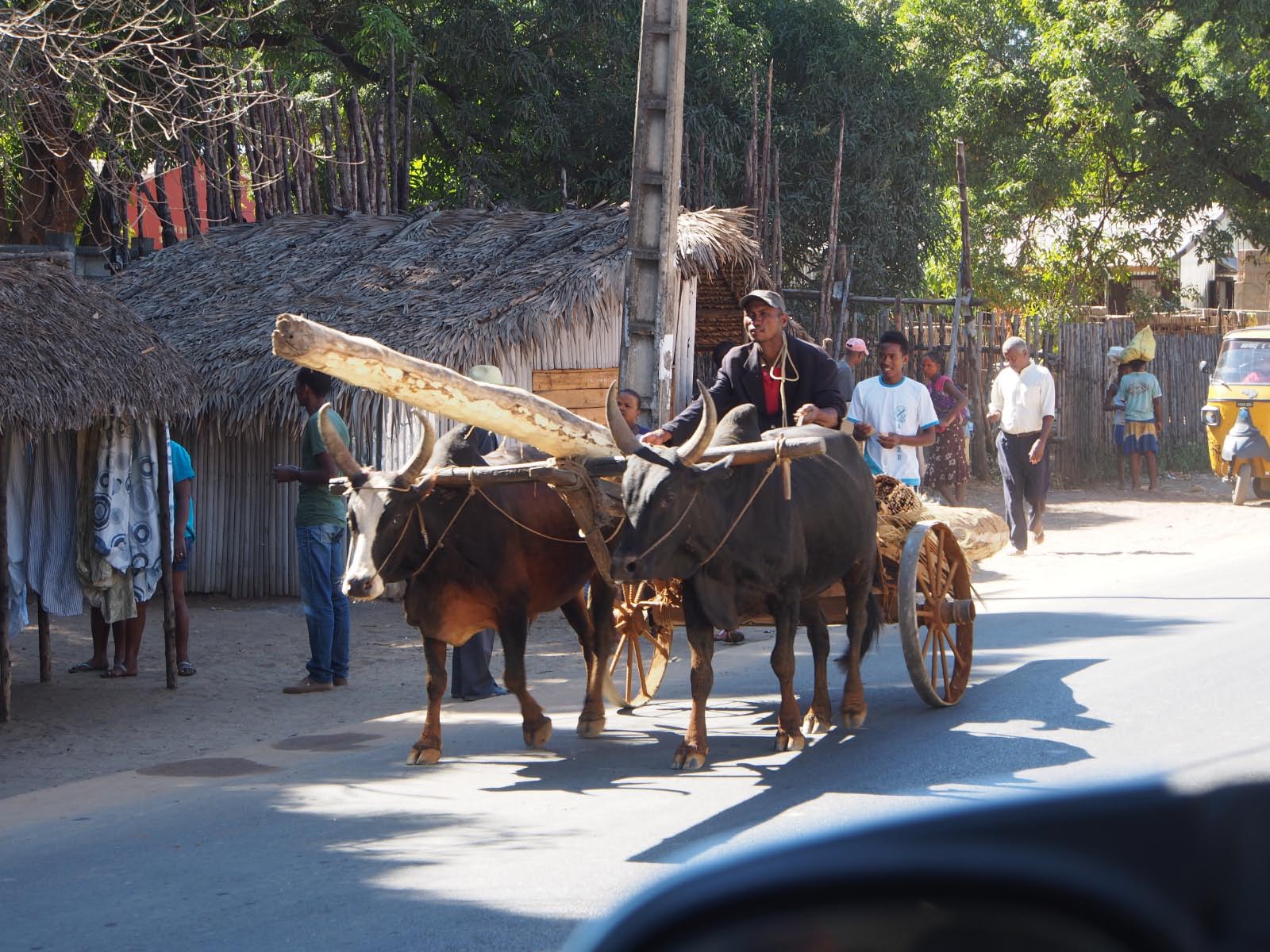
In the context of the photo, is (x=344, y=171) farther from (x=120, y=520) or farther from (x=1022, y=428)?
(x=120, y=520)

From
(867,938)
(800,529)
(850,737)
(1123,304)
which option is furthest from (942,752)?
(1123,304)

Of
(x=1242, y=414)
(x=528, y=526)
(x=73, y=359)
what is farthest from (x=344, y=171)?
(x=528, y=526)

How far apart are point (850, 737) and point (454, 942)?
3.29m

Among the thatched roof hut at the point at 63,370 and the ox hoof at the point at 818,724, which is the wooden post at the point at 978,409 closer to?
the thatched roof hut at the point at 63,370

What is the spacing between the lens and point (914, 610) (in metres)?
7.76

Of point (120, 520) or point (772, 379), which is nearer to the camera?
point (772, 379)

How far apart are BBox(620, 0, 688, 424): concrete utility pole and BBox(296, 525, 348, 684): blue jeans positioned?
2718 millimetres

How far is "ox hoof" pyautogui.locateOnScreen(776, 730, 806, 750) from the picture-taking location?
7250 millimetres

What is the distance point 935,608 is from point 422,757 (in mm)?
2933

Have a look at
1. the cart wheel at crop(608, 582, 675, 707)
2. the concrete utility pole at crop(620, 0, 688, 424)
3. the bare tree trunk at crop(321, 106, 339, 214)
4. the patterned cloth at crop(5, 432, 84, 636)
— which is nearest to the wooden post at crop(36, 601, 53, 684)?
the patterned cloth at crop(5, 432, 84, 636)

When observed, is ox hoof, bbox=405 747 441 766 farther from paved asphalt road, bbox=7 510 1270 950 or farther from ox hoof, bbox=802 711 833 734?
ox hoof, bbox=802 711 833 734

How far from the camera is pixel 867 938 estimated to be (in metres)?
1.53

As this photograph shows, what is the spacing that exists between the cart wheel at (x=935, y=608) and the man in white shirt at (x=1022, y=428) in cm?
659

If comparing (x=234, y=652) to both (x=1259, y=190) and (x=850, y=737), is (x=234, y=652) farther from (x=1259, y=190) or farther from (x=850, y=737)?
(x=1259, y=190)
